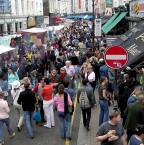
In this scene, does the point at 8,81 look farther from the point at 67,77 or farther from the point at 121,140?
the point at 121,140

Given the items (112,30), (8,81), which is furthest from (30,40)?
(8,81)

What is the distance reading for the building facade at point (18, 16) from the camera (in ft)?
86.8

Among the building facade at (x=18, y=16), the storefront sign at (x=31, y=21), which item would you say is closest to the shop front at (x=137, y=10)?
the building facade at (x=18, y=16)

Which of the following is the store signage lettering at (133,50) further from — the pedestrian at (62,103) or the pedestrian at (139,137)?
the pedestrian at (139,137)

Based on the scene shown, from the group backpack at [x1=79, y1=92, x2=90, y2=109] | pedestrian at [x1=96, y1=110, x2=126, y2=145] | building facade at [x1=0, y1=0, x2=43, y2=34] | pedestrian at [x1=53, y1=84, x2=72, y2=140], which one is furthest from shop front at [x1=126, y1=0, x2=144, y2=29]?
pedestrian at [x1=96, y1=110, x2=126, y2=145]

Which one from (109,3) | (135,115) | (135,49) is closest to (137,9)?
(135,49)

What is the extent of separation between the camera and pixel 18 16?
3120 cm

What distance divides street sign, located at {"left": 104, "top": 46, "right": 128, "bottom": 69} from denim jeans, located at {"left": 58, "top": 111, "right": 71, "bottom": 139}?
1.82 metres

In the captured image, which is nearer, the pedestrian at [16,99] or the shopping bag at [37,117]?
the pedestrian at [16,99]

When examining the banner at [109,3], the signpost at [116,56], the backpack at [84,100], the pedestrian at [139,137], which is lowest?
the backpack at [84,100]

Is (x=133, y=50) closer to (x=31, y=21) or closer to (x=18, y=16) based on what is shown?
(x=18, y=16)

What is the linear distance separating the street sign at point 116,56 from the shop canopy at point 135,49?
3.49 m

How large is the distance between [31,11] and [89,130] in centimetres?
3043

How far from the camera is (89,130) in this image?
910cm
